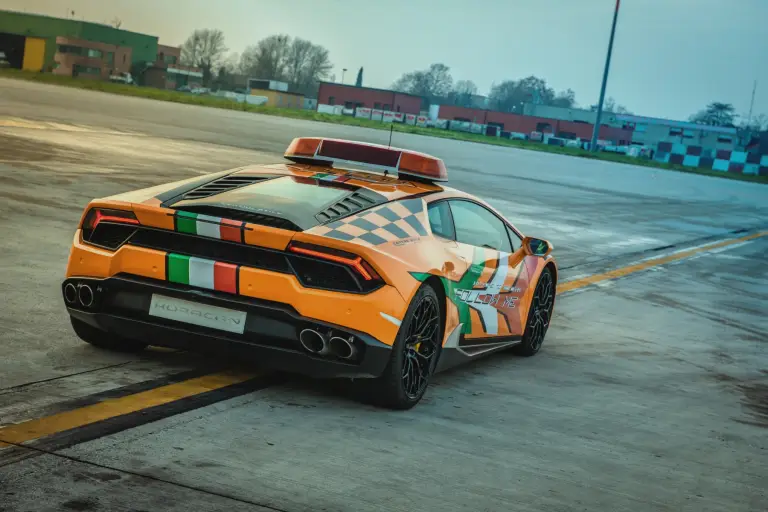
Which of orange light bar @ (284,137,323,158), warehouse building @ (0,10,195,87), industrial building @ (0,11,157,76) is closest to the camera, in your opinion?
orange light bar @ (284,137,323,158)

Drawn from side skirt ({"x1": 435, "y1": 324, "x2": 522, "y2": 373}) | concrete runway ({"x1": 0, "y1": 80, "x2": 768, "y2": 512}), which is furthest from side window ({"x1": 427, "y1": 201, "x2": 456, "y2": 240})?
concrete runway ({"x1": 0, "y1": 80, "x2": 768, "y2": 512})

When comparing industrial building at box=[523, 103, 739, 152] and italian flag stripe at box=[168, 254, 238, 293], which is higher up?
industrial building at box=[523, 103, 739, 152]

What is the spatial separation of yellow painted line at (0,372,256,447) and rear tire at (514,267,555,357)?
250 cm

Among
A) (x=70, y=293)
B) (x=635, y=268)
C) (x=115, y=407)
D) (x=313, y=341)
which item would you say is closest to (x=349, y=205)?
(x=313, y=341)

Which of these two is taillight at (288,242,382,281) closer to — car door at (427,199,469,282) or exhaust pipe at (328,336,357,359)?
exhaust pipe at (328,336,357,359)

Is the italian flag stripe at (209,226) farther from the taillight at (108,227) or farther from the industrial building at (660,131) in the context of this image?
the industrial building at (660,131)

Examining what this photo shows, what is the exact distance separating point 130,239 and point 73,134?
69.6 feet

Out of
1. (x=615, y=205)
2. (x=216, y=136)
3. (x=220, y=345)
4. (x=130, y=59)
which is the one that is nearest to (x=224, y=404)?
(x=220, y=345)

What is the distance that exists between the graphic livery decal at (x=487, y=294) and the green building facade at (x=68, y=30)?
572ft

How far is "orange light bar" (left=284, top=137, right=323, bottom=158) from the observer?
731cm

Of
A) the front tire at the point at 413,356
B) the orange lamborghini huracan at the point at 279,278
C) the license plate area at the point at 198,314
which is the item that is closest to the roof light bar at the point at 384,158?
the orange lamborghini huracan at the point at 279,278

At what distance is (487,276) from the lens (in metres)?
7.16

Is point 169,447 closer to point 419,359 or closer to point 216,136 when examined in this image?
point 419,359

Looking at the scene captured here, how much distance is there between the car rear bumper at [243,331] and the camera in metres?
5.63
